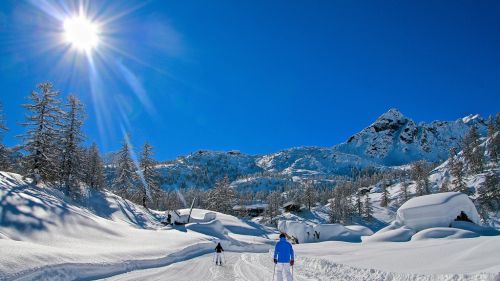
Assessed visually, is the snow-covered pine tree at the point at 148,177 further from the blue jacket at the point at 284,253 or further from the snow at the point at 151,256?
the blue jacket at the point at 284,253

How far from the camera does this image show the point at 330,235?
5869 cm

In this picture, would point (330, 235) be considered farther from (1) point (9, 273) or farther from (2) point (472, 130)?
(2) point (472, 130)

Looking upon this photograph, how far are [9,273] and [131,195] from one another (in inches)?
2891

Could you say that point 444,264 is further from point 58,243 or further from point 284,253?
point 58,243

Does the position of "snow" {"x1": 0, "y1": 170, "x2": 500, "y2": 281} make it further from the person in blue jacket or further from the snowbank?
the person in blue jacket

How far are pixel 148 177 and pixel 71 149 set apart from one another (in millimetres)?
22792

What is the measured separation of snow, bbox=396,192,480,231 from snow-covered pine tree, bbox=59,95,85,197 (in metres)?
40.6

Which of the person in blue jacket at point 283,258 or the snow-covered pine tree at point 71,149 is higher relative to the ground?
the snow-covered pine tree at point 71,149

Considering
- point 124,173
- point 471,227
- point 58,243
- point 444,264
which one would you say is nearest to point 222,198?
point 124,173

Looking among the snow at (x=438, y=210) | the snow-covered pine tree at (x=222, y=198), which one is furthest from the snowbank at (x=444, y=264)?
the snow-covered pine tree at (x=222, y=198)

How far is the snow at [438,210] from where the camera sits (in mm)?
40500

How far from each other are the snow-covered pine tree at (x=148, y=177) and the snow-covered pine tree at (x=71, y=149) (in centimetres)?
2002

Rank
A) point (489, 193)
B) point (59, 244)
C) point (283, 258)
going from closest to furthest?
point (283, 258) → point (59, 244) → point (489, 193)

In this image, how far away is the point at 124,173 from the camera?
6888 cm
